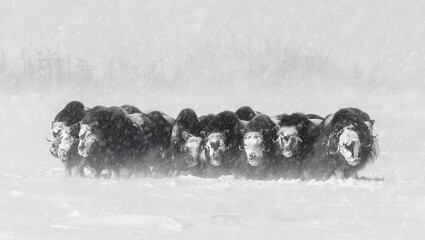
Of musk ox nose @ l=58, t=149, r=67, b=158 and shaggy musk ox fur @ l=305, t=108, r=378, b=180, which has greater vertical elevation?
shaggy musk ox fur @ l=305, t=108, r=378, b=180

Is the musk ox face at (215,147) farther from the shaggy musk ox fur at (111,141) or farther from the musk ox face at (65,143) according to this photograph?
the musk ox face at (65,143)

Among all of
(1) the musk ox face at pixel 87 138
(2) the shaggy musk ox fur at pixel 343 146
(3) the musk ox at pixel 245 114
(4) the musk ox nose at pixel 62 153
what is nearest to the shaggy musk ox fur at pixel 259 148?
(2) the shaggy musk ox fur at pixel 343 146

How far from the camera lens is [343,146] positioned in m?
17.2

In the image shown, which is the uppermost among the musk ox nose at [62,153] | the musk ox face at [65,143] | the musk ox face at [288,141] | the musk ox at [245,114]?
the musk ox at [245,114]

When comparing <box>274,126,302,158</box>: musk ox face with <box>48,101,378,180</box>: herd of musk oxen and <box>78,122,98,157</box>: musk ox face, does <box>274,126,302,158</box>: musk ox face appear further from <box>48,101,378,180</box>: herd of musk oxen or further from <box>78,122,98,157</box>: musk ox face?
<box>78,122,98,157</box>: musk ox face

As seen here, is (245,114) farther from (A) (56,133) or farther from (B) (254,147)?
(A) (56,133)

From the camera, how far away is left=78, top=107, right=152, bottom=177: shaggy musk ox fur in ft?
57.0

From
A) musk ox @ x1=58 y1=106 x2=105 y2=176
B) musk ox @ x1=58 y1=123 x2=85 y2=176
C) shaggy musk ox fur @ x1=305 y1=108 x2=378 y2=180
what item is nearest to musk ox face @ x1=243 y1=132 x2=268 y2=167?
shaggy musk ox fur @ x1=305 y1=108 x2=378 y2=180

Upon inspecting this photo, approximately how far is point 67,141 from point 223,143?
388 centimetres

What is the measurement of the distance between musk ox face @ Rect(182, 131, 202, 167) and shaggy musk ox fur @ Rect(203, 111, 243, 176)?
0.30 metres

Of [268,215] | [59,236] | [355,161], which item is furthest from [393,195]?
[59,236]

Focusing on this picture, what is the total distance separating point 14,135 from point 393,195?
43244 millimetres

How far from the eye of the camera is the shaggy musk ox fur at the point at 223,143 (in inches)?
708

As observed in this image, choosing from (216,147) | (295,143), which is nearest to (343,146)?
(295,143)
